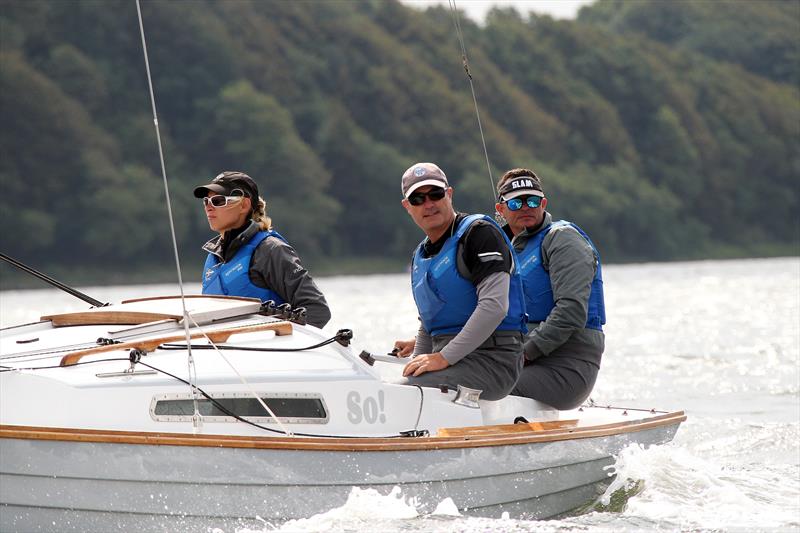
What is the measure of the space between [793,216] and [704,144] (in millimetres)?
6293

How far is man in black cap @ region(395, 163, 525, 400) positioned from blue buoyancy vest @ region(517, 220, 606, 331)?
80 cm

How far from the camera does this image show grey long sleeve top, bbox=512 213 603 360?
21.1ft

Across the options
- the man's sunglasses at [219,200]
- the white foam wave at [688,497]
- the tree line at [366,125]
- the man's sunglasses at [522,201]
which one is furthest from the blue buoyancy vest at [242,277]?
the tree line at [366,125]

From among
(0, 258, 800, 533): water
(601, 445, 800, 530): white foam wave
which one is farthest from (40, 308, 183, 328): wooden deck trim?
(601, 445, 800, 530): white foam wave

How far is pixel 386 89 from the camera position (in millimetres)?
61750

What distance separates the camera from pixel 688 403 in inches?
485

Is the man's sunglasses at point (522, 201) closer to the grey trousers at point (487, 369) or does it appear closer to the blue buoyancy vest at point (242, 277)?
the grey trousers at point (487, 369)

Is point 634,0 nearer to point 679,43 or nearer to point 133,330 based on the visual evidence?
point 679,43

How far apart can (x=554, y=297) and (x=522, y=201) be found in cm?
50

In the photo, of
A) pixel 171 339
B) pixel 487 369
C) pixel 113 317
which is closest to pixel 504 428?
pixel 487 369

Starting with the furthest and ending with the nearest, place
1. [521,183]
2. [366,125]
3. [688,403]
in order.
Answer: [366,125] < [688,403] < [521,183]

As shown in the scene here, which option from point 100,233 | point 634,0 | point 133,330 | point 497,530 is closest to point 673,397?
point 497,530

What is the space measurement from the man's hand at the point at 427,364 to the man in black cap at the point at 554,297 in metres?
0.84

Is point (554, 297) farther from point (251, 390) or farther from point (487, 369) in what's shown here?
point (251, 390)
